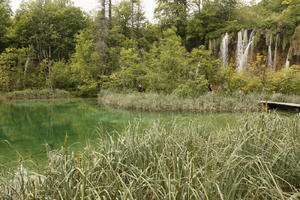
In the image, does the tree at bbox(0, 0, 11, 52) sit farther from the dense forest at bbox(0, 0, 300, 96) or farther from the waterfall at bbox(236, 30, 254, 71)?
the waterfall at bbox(236, 30, 254, 71)

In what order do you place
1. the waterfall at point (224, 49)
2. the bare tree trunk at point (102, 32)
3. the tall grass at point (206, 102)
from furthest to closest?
the bare tree trunk at point (102, 32), the waterfall at point (224, 49), the tall grass at point (206, 102)

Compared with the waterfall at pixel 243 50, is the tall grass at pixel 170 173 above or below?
below

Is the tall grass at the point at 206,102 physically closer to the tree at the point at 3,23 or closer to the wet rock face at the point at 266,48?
the wet rock face at the point at 266,48

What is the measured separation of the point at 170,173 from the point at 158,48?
1293cm

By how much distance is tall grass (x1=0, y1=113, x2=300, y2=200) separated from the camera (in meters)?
1.42

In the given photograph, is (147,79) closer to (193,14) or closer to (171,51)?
(171,51)

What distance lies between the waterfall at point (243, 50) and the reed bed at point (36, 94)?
1236cm

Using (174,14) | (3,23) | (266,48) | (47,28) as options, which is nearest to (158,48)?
(266,48)

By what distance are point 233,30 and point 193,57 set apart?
21.7 ft

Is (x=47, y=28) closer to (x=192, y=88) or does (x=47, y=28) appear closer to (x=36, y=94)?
(x=36, y=94)

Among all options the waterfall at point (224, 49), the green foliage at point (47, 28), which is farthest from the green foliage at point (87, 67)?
the waterfall at point (224, 49)

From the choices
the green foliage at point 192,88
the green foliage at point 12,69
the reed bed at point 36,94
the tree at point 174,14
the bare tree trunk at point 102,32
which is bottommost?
the reed bed at point 36,94

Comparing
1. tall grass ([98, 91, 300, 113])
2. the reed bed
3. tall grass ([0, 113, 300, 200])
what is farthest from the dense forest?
tall grass ([0, 113, 300, 200])

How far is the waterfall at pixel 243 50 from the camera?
14.9m
